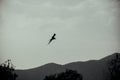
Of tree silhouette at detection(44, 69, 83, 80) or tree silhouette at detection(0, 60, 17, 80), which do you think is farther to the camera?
tree silhouette at detection(44, 69, 83, 80)

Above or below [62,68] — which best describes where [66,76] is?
below

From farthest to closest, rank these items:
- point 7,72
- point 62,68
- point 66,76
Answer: point 62,68 → point 66,76 → point 7,72

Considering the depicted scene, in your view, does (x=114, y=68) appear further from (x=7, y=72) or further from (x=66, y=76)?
(x=7, y=72)

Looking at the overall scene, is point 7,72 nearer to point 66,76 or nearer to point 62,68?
point 66,76

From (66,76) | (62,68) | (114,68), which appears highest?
(62,68)

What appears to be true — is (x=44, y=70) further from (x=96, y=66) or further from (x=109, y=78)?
(x=109, y=78)

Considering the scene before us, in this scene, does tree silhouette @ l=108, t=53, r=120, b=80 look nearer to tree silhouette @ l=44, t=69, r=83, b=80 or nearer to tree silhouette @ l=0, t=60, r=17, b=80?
tree silhouette @ l=44, t=69, r=83, b=80

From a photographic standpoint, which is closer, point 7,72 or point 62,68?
point 7,72

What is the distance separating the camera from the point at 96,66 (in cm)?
15212

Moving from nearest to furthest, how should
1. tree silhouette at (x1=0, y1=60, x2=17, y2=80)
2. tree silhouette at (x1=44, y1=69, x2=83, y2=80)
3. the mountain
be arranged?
tree silhouette at (x1=0, y1=60, x2=17, y2=80)
tree silhouette at (x1=44, y1=69, x2=83, y2=80)
the mountain

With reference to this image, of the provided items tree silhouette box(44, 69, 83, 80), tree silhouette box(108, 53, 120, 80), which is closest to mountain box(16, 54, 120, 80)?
tree silhouette box(44, 69, 83, 80)

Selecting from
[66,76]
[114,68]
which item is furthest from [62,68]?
[114,68]

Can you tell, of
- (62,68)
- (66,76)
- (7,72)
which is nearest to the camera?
(7,72)

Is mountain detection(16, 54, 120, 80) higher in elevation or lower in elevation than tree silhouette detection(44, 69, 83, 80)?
higher
